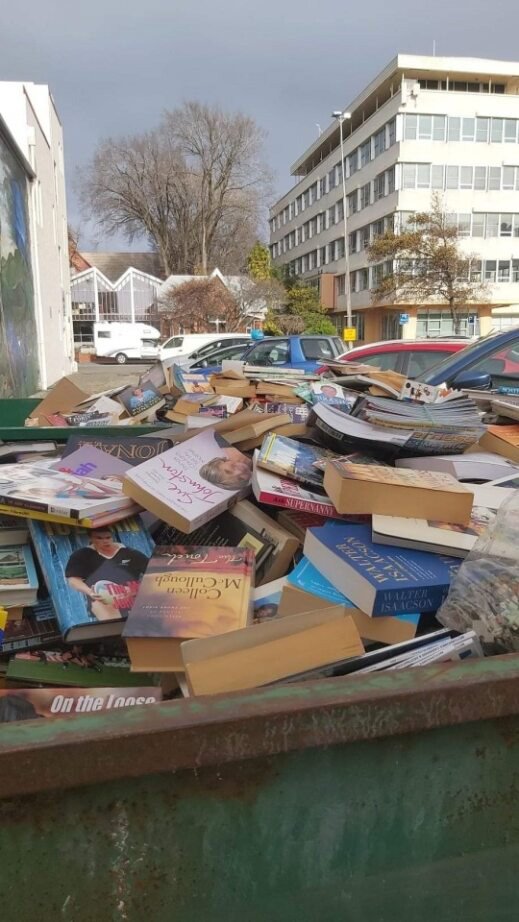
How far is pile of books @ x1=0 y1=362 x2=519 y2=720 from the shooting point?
1.29m

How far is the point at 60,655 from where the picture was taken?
165 centimetres

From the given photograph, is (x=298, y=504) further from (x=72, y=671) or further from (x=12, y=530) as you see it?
(x=12, y=530)

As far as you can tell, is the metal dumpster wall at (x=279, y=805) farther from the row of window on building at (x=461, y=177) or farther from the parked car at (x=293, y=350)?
the row of window on building at (x=461, y=177)

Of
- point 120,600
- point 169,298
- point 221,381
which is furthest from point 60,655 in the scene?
point 169,298

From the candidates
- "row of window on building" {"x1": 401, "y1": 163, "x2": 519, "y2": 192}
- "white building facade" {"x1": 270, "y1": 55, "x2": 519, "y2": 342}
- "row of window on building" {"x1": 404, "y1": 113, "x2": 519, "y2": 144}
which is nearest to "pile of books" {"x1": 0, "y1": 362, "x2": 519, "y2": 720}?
"white building facade" {"x1": 270, "y1": 55, "x2": 519, "y2": 342}

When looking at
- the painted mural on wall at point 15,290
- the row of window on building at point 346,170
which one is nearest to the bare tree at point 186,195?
the row of window on building at point 346,170

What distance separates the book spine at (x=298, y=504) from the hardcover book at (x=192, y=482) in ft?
0.55

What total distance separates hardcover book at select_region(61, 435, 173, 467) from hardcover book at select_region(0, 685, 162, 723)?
1343mm

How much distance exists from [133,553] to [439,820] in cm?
109

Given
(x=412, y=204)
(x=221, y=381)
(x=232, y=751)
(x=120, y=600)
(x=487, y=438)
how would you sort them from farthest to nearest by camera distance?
(x=412, y=204)
(x=221, y=381)
(x=487, y=438)
(x=120, y=600)
(x=232, y=751)

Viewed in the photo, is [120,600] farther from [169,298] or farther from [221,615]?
[169,298]

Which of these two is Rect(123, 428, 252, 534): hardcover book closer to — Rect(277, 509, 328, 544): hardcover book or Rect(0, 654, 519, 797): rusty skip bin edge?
Rect(277, 509, 328, 544): hardcover book

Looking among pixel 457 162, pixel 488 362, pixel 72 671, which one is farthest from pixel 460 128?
pixel 72 671

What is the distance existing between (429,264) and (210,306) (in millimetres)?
14076
